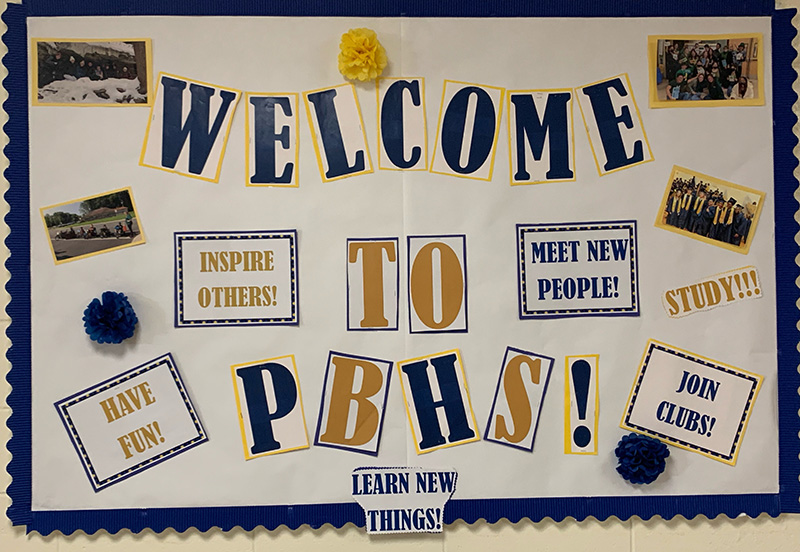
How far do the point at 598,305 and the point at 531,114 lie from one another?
352mm

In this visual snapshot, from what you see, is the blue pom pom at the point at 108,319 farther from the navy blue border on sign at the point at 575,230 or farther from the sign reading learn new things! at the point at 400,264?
the navy blue border on sign at the point at 575,230

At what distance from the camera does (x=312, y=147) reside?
1117 millimetres

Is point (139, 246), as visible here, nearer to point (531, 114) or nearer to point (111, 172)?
point (111, 172)

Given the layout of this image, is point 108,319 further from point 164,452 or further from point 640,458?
point 640,458

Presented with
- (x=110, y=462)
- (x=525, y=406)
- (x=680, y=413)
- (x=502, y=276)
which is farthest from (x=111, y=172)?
(x=680, y=413)

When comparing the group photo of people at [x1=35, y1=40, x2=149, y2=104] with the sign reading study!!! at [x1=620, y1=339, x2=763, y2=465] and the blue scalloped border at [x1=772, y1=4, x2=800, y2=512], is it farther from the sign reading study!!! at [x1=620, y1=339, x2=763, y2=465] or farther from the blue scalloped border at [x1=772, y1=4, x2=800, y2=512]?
the blue scalloped border at [x1=772, y1=4, x2=800, y2=512]

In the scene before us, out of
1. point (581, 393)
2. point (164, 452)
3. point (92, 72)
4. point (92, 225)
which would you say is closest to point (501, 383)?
point (581, 393)

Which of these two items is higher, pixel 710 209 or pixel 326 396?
pixel 710 209

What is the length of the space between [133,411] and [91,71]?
0.58 metres

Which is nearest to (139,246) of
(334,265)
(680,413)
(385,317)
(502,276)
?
(334,265)

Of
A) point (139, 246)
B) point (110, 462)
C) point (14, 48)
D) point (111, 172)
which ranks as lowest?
point (110, 462)

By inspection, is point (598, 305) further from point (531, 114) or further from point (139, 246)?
point (139, 246)

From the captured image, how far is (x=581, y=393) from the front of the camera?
3.70ft

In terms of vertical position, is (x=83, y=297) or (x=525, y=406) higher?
(x=83, y=297)
